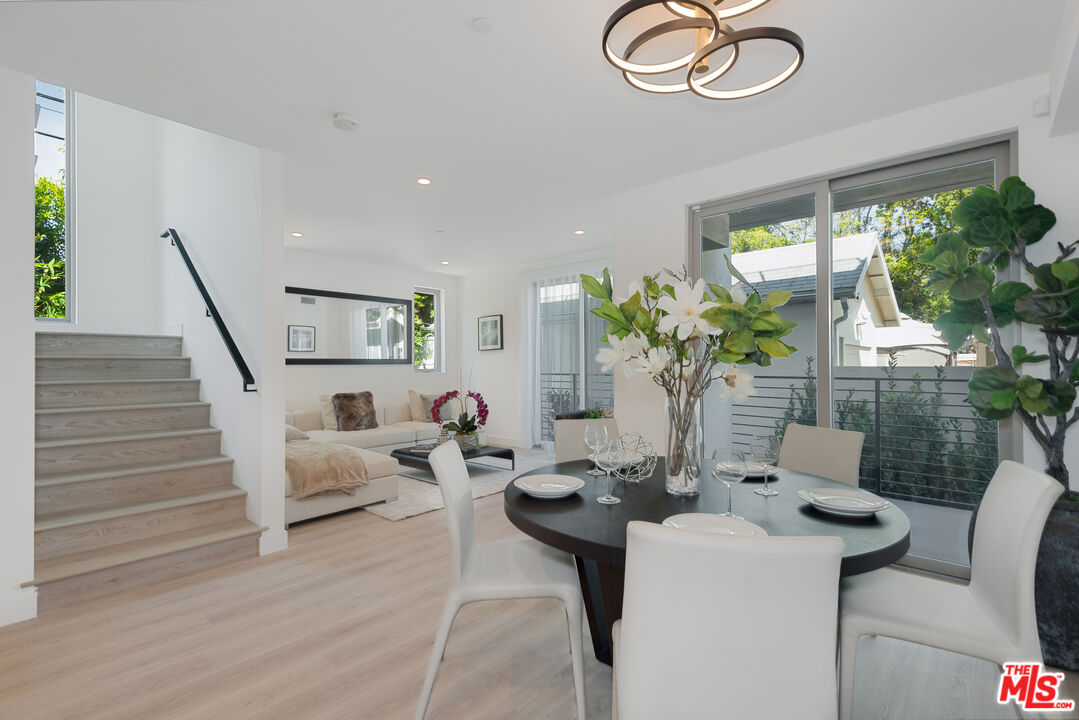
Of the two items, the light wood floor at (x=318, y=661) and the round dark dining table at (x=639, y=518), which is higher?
the round dark dining table at (x=639, y=518)

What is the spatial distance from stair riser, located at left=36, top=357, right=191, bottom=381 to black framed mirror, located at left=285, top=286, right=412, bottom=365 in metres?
1.56

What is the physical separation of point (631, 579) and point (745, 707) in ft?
1.06

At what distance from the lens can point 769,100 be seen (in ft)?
8.61

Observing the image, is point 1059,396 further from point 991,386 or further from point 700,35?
point 700,35

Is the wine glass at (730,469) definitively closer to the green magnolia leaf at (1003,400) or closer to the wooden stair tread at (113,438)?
the green magnolia leaf at (1003,400)

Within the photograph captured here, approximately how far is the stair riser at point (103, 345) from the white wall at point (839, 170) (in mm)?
3915

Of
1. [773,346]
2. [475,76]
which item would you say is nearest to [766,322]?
[773,346]

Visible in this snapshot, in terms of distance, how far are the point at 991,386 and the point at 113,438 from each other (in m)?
4.81

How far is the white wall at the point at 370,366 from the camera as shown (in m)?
6.13

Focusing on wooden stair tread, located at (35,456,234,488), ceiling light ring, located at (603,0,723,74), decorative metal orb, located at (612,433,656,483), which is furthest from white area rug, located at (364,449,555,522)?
ceiling light ring, located at (603,0,723,74)

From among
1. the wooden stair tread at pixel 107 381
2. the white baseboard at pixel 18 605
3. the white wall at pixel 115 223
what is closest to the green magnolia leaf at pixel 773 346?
the white baseboard at pixel 18 605

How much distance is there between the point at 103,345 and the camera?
Result: 407cm

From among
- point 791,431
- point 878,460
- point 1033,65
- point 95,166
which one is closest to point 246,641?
point 791,431

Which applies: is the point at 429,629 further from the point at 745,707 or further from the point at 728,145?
the point at 728,145
